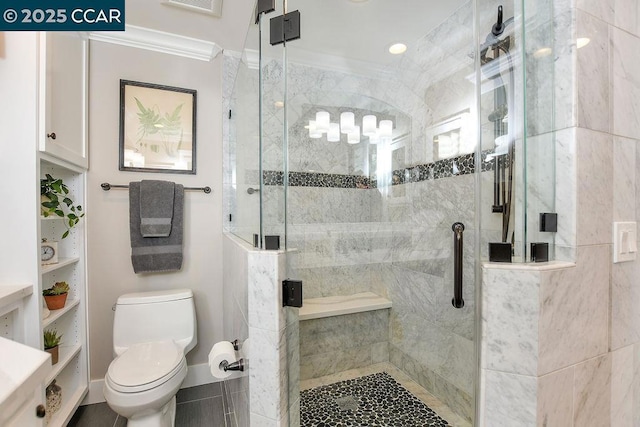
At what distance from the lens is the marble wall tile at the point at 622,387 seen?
0.87 meters

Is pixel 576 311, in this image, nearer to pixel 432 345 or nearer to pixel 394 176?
pixel 432 345

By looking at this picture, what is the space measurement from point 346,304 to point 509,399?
4.48ft

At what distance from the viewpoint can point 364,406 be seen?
167cm

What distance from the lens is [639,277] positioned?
36.4 inches

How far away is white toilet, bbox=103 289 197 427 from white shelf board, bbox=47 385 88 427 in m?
0.34

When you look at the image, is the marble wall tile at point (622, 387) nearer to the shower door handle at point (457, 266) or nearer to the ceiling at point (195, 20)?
the shower door handle at point (457, 266)

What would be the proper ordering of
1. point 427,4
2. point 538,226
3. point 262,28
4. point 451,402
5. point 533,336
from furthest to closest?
point 427,4
point 451,402
point 262,28
point 538,226
point 533,336

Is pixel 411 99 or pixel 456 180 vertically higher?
pixel 411 99

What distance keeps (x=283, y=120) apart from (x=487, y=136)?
0.76 m

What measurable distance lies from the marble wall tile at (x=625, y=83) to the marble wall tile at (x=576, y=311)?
1.28ft

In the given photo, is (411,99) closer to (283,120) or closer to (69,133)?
(283,120)

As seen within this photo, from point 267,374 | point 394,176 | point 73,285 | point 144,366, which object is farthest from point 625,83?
point 73,285

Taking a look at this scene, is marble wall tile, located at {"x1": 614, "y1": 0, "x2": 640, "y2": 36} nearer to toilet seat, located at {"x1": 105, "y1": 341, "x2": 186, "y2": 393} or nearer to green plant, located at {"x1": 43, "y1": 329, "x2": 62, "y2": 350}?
toilet seat, located at {"x1": 105, "y1": 341, "x2": 186, "y2": 393}

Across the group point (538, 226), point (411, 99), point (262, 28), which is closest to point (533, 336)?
point (538, 226)
